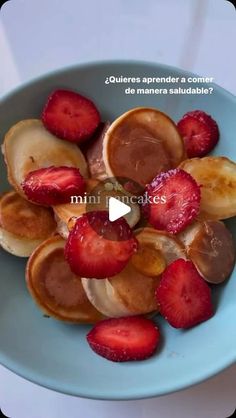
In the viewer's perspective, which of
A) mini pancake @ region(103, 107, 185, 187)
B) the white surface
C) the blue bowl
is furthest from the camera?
the white surface

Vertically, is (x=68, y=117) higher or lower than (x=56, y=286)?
higher

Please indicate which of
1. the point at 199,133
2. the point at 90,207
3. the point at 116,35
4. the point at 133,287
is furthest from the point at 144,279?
the point at 116,35

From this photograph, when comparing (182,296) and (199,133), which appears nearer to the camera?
(182,296)

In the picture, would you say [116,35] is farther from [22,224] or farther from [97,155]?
[22,224]

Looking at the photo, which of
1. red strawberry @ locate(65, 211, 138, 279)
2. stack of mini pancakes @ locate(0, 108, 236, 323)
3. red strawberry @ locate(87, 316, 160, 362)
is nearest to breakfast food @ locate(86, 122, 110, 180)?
stack of mini pancakes @ locate(0, 108, 236, 323)

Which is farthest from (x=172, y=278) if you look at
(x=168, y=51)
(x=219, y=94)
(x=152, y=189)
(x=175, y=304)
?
(x=168, y=51)

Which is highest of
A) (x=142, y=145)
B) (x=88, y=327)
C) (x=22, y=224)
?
(x=142, y=145)

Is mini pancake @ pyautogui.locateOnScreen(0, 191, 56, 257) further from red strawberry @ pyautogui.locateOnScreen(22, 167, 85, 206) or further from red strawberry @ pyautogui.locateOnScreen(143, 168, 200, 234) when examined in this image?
red strawberry @ pyautogui.locateOnScreen(143, 168, 200, 234)
